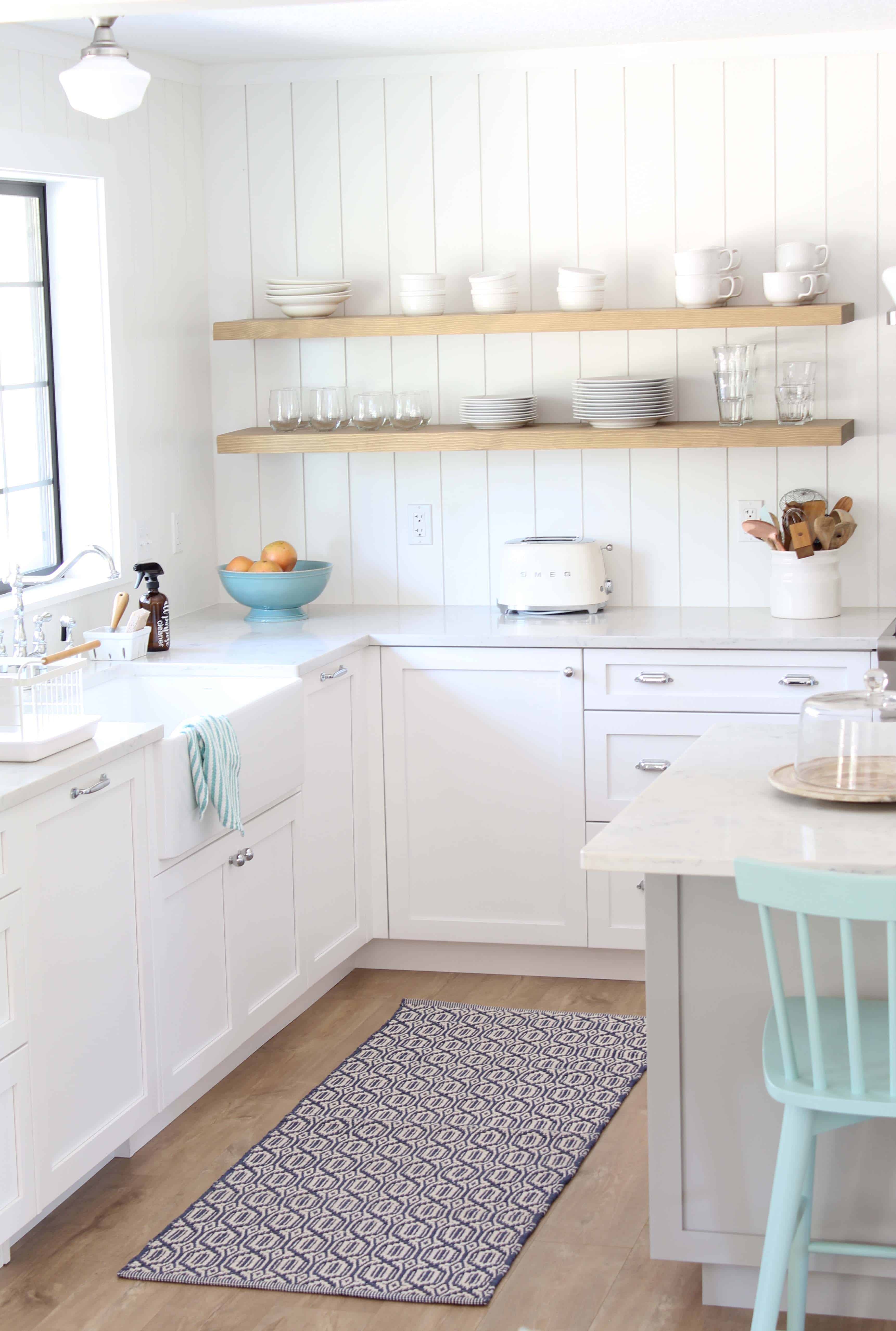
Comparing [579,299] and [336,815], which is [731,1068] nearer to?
[336,815]

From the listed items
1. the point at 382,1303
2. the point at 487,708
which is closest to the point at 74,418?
the point at 487,708

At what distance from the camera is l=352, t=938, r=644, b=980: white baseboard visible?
3984 millimetres

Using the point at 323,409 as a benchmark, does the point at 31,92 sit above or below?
above

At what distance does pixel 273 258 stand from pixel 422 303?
22.1 inches

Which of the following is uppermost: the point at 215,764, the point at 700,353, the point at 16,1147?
the point at 700,353

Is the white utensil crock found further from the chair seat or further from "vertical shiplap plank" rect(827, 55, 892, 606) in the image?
the chair seat

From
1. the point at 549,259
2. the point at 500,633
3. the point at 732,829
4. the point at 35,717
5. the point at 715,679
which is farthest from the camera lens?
the point at 549,259

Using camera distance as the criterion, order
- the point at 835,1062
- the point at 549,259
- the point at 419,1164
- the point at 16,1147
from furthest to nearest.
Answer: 1. the point at 549,259
2. the point at 419,1164
3. the point at 16,1147
4. the point at 835,1062

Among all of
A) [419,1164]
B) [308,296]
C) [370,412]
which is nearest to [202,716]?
[419,1164]

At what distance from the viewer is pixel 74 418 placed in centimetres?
394

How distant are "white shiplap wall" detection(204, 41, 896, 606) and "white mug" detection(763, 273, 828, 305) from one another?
0.19m

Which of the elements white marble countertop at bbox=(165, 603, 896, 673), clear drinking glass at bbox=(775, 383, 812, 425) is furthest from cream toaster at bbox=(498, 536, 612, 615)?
clear drinking glass at bbox=(775, 383, 812, 425)

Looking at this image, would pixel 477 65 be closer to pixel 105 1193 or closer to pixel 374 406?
pixel 374 406

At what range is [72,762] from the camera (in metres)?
2.66
